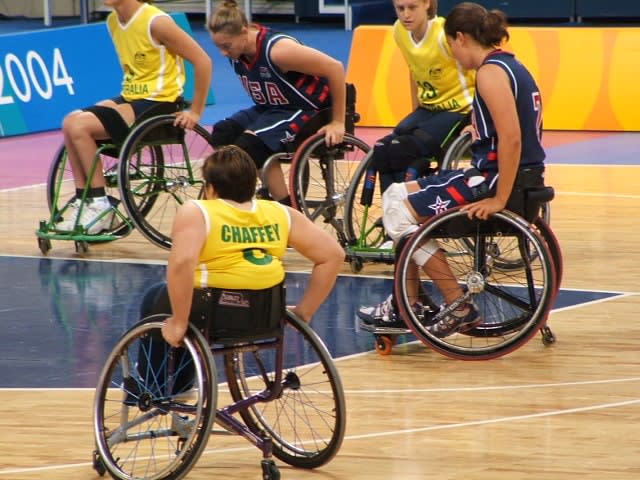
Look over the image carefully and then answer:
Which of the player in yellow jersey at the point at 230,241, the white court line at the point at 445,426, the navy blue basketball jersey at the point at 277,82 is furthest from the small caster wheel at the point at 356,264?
the player in yellow jersey at the point at 230,241

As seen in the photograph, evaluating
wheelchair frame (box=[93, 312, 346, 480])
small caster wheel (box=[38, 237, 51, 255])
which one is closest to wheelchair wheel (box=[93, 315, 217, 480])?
wheelchair frame (box=[93, 312, 346, 480])

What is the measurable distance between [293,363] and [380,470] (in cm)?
150

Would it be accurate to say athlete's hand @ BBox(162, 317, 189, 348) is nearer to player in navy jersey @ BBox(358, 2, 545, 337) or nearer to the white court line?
the white court line

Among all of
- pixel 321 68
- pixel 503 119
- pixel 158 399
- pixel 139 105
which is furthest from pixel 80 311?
pixel 158 399

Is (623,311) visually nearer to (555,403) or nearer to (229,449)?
(555,403)

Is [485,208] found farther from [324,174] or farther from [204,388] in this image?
[324,174]

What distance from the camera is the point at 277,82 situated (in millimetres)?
8469

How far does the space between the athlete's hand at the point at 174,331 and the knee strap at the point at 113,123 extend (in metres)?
4.08

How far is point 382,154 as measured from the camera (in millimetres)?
7812

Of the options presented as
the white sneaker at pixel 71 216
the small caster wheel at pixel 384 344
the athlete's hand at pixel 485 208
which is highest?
the athlete's hand at pixel 485 208

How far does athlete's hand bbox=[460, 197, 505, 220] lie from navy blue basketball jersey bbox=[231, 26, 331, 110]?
2.29 m

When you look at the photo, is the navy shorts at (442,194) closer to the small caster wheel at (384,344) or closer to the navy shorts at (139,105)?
the small caster wheel at (384,344)

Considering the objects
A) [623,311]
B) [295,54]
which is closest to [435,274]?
[623,311]

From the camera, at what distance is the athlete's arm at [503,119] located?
624cm
